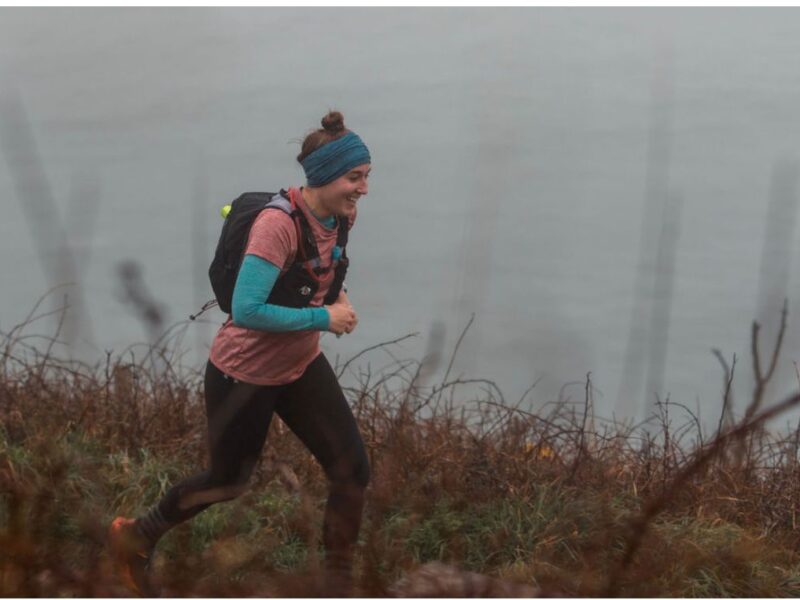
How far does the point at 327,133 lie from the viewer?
12.8 ft

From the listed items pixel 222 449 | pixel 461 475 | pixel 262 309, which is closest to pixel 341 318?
pixel 262 309

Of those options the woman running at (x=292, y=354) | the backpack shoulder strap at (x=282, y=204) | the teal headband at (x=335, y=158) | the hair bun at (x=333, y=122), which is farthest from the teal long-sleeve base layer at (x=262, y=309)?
the hair bun at (x=333, y=122)

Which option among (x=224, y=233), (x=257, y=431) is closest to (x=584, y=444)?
(x=257, y=431)

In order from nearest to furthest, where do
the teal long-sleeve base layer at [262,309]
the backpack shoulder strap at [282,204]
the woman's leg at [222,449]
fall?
the teal long-sleeve base layer at [262,309], the backpack shoulder strap at [282,204], the woman's leg at [222,449]

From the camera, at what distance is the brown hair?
3.87m

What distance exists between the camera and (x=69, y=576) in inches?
63.6

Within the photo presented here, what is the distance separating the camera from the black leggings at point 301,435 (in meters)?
4.07

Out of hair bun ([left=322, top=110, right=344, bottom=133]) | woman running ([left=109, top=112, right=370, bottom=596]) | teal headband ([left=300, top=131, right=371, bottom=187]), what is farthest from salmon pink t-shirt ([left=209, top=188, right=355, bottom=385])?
hair bun ([left=322, top=110, right=344, bottom=133])

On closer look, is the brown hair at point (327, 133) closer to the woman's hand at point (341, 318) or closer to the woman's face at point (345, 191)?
the woman's face at point (345, 191)

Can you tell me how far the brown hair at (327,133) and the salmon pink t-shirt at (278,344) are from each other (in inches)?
6.0

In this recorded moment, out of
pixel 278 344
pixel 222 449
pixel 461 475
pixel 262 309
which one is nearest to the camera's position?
pixel 262 309

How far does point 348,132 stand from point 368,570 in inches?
95.7

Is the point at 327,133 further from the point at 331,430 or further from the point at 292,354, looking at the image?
the point at 331,430

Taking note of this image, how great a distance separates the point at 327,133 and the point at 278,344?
650 millimetres
